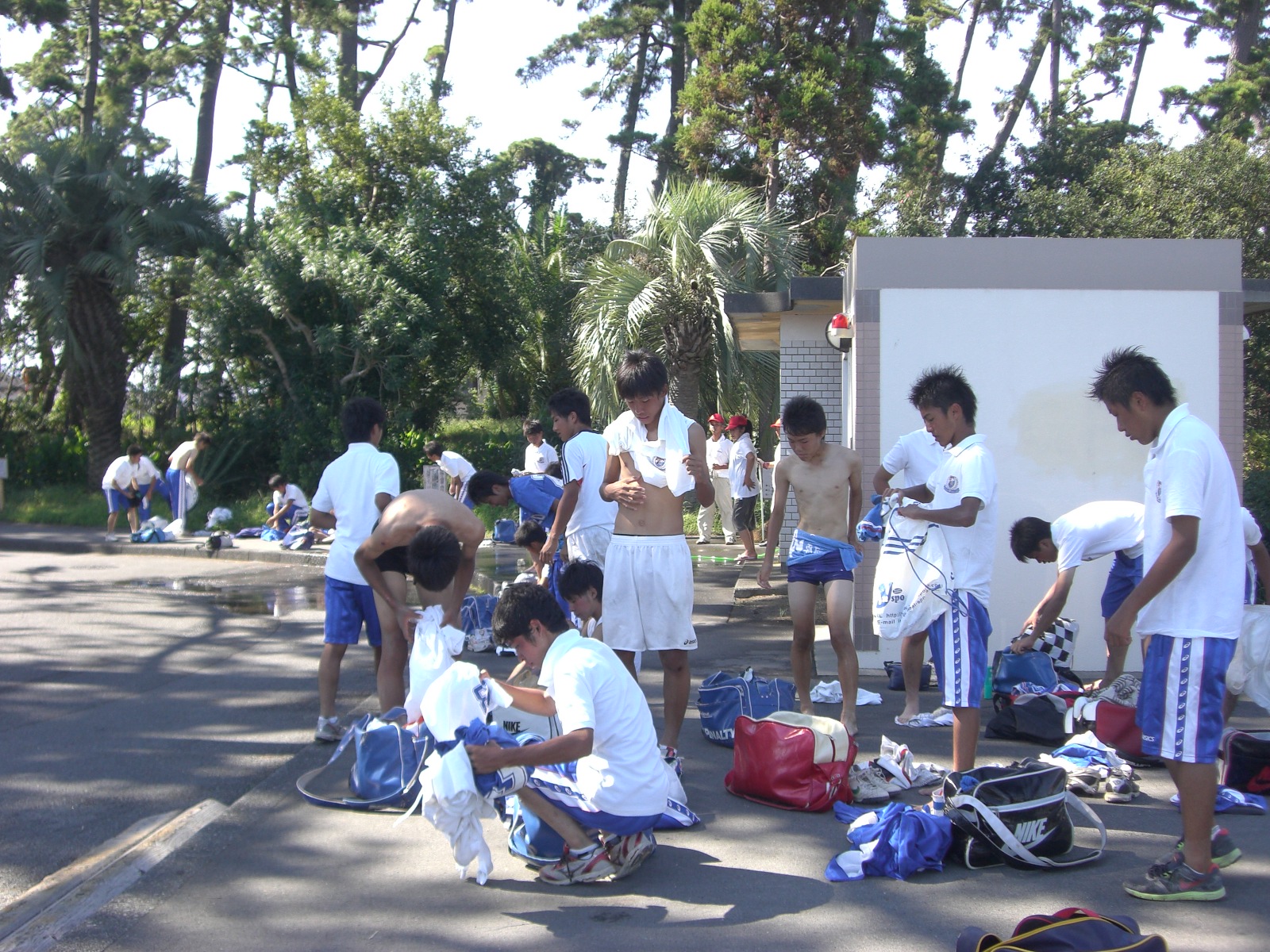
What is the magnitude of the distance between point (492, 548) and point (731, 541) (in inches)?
135

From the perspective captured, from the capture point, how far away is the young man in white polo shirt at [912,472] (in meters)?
6.30

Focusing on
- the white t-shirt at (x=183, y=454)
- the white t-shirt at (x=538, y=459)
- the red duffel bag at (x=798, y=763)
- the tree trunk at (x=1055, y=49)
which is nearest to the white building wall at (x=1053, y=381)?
the red duffel bag at (x=798, y=763)

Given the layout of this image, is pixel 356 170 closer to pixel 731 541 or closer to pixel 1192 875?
pixel 731 541

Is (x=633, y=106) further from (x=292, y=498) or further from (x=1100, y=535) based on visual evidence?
(x=1100, y=535)

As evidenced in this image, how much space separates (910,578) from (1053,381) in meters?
2.88

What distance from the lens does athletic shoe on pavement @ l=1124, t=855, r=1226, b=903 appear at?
12.2 ft

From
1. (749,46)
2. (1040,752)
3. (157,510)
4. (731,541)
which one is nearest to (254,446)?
(157,510)

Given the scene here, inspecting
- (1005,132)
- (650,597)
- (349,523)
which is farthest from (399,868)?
(1005,132)

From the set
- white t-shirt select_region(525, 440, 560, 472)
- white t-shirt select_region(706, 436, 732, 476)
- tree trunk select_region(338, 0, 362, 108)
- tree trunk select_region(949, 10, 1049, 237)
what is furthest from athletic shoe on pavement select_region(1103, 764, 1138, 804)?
tree trunk select_region(338, 0, 362, 108)

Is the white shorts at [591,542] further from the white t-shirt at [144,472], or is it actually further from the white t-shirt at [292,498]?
the white t-shirt at [144,472]

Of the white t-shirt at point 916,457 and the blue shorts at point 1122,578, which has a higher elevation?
the white t-shirt at point 916,457

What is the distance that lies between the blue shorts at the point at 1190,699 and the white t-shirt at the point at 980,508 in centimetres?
126

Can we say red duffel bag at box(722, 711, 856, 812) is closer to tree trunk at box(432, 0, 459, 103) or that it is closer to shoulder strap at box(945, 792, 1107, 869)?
shoulder strap at box(945, 792, 1107, 869)

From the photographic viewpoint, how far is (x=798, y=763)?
4.74 m
